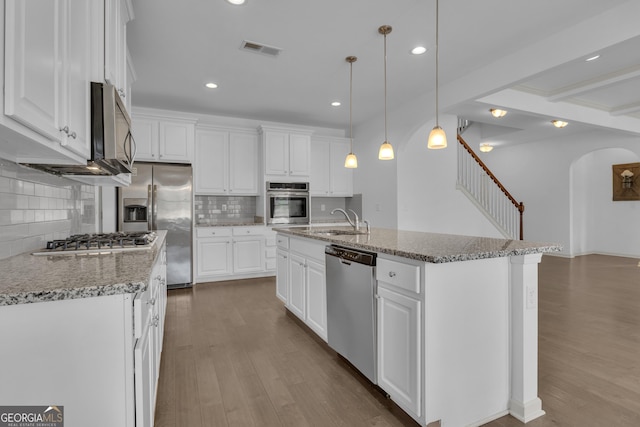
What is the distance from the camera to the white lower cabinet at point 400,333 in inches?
64.4

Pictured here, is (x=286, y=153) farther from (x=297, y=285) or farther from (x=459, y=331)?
(x=459, y=331)

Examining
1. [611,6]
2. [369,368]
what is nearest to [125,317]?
[369,368]

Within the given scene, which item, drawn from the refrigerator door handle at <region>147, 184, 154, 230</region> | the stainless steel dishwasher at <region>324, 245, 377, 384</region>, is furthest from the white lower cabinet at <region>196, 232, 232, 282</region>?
the stainless steel dishwasher at <region>324, 245, 377, 384</region>

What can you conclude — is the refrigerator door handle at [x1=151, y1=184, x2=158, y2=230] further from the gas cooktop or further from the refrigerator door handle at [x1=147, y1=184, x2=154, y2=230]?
the gas cooktop

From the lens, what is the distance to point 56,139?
3.92ft

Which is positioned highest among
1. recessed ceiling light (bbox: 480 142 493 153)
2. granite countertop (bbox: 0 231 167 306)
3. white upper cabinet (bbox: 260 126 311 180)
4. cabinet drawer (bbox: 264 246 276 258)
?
recessed ceiling light (bbox: 480 142 493 153)

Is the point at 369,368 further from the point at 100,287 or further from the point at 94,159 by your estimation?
the point at 94,159

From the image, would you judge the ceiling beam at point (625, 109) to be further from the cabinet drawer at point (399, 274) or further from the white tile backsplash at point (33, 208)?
the white tile backsplash at point (33, 208)

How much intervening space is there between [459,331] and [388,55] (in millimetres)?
2845

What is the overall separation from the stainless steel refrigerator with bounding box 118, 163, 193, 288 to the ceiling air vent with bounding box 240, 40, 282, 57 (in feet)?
7.12

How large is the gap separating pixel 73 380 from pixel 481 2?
3335 mm

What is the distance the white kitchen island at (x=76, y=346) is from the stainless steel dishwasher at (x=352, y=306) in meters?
1.23

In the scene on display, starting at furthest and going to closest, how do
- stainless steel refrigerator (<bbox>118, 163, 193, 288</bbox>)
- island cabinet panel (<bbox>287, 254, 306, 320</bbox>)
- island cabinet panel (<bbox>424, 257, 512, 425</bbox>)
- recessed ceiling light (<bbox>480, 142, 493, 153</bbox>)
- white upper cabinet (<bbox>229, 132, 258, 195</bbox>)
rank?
recessed ceiling light (<bbox>480, 142, 493, 153</bbox>)
white upper cabinet (<bbox>229, 132, 258, 195</bbox>)
stainless steel refrigerator (<bbox>118, 163, 193, 288</bbox>)
island cabinet panel (<bbox>287, 254, 306, 320</bbox>)
island cabinet panel (<bbox>424, 257, 512, 425</bbox>)

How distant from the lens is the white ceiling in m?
2.65
